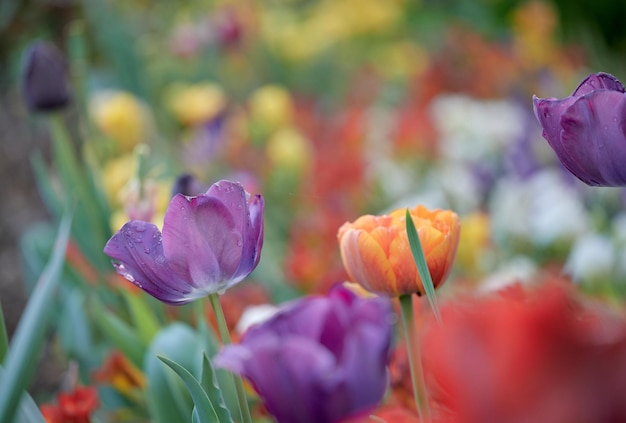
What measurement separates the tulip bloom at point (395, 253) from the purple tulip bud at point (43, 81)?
0.64 m

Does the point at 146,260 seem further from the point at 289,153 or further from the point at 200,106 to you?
the point at 200,106

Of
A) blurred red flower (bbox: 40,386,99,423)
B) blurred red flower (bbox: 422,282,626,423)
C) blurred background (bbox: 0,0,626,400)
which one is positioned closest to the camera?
blurred red flower (bbox: 422,282,626,423)

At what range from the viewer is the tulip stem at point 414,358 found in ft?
1.32

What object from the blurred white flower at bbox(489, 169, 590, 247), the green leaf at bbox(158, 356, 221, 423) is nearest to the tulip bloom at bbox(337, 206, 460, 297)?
the green leaf at bbox(158, 356, 221, 423)

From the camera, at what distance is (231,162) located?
175cm

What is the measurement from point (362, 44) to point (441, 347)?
10.1ft

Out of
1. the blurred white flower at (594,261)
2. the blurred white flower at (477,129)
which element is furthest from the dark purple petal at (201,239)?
the blurred white flower at (477,129)

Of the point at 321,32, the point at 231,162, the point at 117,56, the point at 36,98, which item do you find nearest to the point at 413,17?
the point at 321,32

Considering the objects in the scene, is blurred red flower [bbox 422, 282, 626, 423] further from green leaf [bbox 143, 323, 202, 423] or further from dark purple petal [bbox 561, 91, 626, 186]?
green leaf [bbox 143, 323, 202, 423]

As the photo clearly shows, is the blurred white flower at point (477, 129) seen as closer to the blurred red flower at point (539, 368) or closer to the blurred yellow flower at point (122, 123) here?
the blurred yellow flower at point (122, 123)

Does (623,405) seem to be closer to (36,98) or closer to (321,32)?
(36,98)

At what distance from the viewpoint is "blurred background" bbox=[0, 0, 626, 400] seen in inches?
41.4

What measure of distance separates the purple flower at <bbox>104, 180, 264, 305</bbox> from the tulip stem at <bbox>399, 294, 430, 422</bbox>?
9 cm

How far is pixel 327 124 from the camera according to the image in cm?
222
